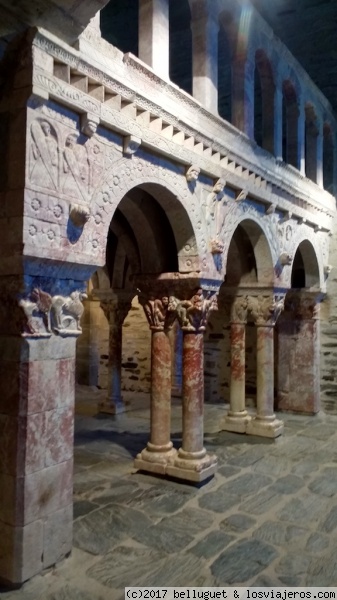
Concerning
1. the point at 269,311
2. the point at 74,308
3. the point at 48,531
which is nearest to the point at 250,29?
the point at 269,311

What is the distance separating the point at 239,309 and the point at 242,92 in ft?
9.30

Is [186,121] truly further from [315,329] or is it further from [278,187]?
[315,329]

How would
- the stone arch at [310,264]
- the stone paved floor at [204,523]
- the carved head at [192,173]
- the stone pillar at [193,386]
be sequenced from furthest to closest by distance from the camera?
the stone arch at [310,264]
the stone pillar at [193,386]
the carved head at [192,173]
the stone paved floor at [204,523]

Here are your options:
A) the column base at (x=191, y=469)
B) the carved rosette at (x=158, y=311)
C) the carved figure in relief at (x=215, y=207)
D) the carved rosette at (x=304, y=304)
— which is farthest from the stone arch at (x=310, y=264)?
the column base at (x=191, y=469)

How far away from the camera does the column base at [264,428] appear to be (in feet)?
21.3

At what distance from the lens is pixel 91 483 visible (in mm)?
4730

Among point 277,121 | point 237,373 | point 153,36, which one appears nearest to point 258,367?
point 237,373

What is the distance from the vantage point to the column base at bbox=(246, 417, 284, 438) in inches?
256

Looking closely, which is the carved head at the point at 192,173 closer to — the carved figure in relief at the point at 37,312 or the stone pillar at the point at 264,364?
the carved figure in relief at the point at 37,312

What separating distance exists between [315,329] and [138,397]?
12.0 ft

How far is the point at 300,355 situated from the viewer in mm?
8297

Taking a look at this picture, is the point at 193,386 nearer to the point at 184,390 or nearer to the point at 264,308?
the point at 184,390

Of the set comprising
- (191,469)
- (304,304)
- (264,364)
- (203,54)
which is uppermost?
(203,54)

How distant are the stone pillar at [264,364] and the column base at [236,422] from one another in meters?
0.08
